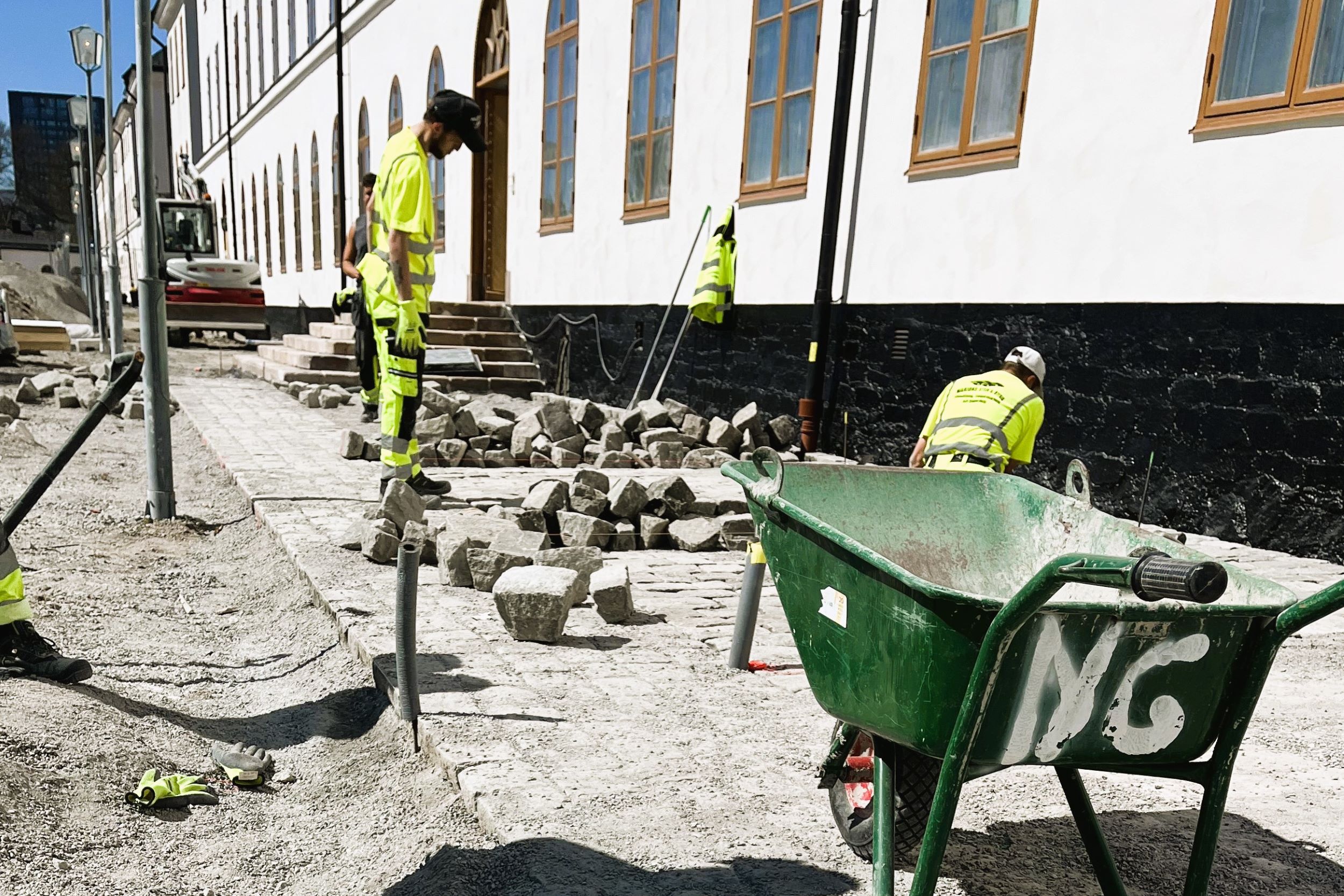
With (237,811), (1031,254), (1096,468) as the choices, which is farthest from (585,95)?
(237,811)

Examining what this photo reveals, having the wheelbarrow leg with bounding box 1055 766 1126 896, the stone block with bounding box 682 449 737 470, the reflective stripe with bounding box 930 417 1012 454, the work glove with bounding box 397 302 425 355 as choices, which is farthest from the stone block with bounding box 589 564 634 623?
the stone block with bounding box 682 449 737 470

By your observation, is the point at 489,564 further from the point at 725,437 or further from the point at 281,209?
the point at 281,209

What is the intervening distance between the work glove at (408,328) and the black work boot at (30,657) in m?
2.93

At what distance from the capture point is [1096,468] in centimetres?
652

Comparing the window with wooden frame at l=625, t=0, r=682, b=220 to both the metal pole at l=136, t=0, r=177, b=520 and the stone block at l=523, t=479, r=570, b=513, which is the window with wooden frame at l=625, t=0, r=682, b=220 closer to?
the stone block at l=523, t=479, r=570, b=513

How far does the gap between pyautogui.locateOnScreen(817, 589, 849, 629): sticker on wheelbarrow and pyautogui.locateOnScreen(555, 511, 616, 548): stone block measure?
3372 mm

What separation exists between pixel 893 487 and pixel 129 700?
2.77 meters

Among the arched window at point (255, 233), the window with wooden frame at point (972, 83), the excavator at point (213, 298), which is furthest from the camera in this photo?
the arched window at point (255, 233)

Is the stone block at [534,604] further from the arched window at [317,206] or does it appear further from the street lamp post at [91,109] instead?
the arched window at [317,206]

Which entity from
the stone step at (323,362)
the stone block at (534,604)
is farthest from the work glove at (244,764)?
the stone step at (323,362)

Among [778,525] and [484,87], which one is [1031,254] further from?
[484,87]

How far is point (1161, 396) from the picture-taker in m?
6.06

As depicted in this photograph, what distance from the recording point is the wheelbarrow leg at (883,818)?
2016mm

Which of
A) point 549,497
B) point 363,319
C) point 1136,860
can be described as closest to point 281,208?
point 363,319
